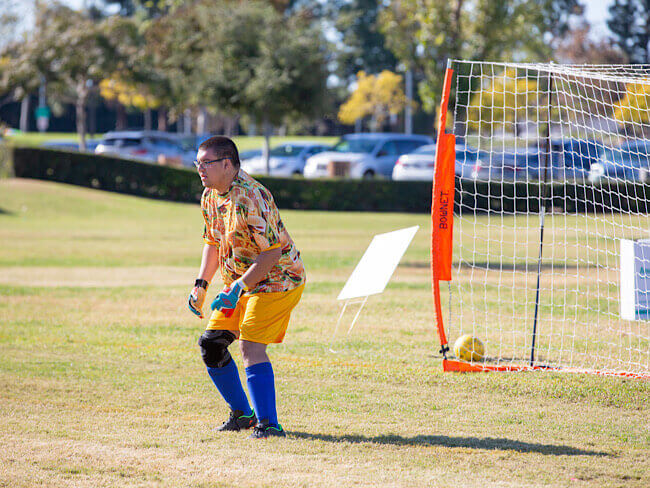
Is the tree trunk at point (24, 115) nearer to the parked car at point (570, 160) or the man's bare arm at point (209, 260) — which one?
the parked car at point (570, 160)

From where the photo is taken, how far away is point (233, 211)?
4758mm

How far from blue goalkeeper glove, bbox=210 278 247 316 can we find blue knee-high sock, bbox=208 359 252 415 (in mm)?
576

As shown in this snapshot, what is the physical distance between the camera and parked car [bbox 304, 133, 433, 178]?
29.8m

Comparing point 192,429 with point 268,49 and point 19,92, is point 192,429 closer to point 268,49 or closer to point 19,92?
point 268,49

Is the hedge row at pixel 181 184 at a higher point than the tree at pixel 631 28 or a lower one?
lower

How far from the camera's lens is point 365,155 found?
30.1 meters

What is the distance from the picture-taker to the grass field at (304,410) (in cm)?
441

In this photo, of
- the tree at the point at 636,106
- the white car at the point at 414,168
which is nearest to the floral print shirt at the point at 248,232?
the tree at the point at 636,106

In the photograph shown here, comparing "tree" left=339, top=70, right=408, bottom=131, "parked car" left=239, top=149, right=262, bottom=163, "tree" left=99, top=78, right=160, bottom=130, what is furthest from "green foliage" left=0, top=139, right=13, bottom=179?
"tree" left=339, top=70, right=408, bottom=131

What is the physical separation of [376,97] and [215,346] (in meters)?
55.3

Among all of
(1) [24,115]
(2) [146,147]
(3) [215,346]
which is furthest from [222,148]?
(1) [24,115]

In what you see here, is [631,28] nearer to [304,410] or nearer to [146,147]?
[146,147]

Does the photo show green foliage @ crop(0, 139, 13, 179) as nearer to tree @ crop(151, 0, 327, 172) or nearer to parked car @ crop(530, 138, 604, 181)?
tree @ crop(151, 0, 327, 172)

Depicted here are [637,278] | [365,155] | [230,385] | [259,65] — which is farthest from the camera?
[259,65]
